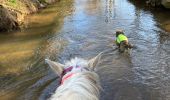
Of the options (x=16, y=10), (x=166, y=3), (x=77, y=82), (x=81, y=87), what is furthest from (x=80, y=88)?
(x=166, y=3)

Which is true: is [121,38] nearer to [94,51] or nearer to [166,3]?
[94,51]

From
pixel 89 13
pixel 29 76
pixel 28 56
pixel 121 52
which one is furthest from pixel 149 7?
pixel 29 76

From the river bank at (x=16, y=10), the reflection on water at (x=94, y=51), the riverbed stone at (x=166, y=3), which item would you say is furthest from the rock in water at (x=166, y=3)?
the river bank at (x=16, y=10)

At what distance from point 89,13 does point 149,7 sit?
138 inches

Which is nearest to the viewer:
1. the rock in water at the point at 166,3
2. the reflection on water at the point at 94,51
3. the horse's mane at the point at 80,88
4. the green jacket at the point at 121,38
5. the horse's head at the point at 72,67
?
the horse's mane at the point at 80,88

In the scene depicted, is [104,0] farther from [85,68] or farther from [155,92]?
[85,68]

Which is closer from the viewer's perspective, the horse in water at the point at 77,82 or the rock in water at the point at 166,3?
the horse in water at the point at 77,82

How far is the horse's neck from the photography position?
306cm

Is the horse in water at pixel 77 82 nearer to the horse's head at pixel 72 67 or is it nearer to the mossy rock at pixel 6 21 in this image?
the horse's head at pixel 72 67

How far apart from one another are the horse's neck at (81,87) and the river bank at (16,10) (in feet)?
34.6

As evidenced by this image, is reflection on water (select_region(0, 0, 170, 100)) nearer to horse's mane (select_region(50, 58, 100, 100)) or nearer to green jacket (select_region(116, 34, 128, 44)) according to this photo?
green jacket (select_region(116, 34, 128, 44))

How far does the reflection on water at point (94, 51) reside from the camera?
775 cm

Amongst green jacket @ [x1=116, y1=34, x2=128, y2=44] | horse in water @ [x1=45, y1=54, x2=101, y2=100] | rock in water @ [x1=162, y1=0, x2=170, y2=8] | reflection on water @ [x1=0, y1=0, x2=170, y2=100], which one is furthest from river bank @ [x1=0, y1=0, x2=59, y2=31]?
horse in water @ [x1=45, y1=54, x2=101, y2=100]

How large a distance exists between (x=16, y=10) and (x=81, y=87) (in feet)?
43.4
